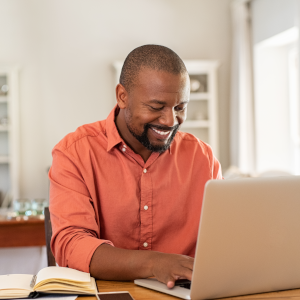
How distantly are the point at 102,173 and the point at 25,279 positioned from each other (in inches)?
18.2

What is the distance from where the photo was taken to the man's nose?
1297 mm

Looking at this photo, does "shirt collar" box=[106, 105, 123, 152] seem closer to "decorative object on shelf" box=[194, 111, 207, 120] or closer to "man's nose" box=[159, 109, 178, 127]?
"man's nose" box=[159, 109, 178, 127]

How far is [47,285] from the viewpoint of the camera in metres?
0.96

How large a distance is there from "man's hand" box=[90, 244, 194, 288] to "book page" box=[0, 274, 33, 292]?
175mm

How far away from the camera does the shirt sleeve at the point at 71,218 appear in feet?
3.79

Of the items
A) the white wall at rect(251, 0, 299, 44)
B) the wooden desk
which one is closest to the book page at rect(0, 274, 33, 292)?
the wooden desk

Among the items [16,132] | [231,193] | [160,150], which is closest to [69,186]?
[160,150]

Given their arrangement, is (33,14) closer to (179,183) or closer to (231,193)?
(179,183)

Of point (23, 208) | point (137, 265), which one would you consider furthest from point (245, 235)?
point (23, 208)

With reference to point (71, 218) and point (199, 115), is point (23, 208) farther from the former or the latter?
point (199, 115)

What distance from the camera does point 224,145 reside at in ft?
17.2

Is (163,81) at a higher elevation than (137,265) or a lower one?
higher

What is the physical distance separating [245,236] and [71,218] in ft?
1.86

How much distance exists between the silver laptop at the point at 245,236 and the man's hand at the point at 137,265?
8 cm
